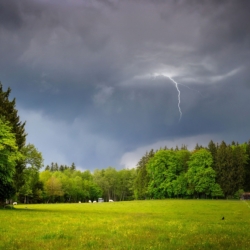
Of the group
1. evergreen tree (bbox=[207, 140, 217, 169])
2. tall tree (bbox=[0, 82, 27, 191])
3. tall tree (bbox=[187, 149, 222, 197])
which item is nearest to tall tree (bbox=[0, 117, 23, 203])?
tall tree (bbox=[0, 82, 27, 191])

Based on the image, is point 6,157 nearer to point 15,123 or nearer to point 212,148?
point 15,123

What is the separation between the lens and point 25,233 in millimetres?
19984

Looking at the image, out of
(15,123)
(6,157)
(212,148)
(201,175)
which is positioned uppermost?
(212,148)

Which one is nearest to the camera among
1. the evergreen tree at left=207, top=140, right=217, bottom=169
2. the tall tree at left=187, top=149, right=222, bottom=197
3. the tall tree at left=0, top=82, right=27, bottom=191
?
the tall tree at left=0, top=82, right=27, bottom=191

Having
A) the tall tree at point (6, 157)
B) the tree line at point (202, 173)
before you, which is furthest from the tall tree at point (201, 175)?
the tall tree at point (6, 157)

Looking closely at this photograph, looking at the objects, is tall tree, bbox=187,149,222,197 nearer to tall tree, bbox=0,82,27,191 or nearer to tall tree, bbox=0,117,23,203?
tall tree, bbox=0,82,27,191

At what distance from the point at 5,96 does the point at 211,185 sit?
88406mm

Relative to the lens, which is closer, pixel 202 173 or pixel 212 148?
pixel 202 173

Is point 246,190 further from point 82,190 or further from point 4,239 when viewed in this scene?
point 4,239

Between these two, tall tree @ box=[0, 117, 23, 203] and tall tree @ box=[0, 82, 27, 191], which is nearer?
tall tree @ box=[0, 117, 23, 203]

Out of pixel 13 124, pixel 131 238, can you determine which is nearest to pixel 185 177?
pixel 13 124

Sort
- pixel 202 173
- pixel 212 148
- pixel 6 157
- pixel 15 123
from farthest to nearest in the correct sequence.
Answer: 1. pixel 212 148
2. pixel 202 173
3. pixel 15 123
4. pixel 6 157

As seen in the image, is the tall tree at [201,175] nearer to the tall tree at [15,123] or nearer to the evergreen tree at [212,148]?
the evergreen tree at [212,148]

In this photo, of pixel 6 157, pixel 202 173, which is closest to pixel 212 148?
pixel 202 173
